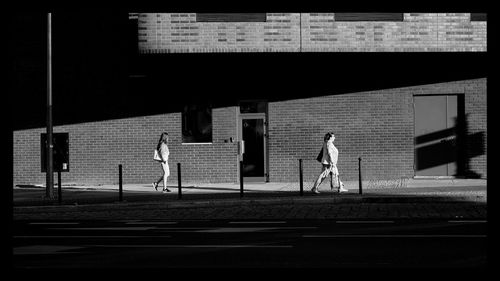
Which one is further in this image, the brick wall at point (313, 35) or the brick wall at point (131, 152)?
the brick wall at point (131, 152)

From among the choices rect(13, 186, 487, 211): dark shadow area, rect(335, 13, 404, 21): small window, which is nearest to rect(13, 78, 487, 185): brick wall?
rect(335, 13, 404, 21): small window

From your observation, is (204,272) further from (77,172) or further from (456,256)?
(77,172)

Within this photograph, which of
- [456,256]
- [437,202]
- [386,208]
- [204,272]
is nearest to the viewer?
[204,272]

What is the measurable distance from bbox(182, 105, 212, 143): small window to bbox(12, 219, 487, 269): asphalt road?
10320mm

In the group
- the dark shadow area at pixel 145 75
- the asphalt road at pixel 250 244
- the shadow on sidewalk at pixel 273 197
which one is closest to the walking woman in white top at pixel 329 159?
the shadow on sidewalk at pixel 273 197

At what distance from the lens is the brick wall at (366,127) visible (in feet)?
78.1

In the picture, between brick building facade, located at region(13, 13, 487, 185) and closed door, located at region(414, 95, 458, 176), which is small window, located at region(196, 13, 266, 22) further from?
closed door, located at region(414, 95, 458, 176)

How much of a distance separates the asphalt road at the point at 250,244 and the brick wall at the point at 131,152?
32.7 feet

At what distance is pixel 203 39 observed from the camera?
2203cm

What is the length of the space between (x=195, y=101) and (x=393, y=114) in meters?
6.17

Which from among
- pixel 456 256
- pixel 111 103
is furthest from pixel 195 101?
pixel 456 256

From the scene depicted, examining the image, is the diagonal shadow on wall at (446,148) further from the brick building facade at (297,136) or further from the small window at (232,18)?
the small window at (232,18)

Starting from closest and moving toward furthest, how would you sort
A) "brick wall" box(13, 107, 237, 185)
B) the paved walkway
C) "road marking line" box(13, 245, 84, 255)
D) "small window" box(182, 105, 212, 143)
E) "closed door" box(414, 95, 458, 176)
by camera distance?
"road marking line" box(13, 245, 84, 255), the paved walkway, "closed door" box(414, 95, 458, 176), "brick wall" box(13, 107, 237, 185), "small window" box(182, 105, 212, 143)

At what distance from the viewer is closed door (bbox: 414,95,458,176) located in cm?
2398
